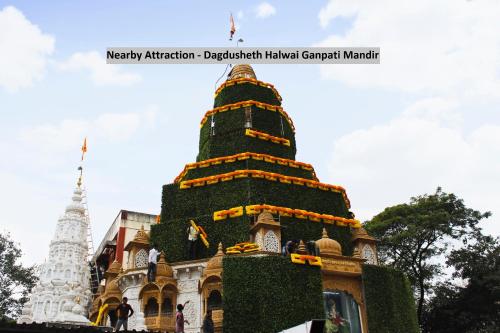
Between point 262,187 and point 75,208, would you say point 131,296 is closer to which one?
point 262,187

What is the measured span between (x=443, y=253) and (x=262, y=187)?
64.5ft

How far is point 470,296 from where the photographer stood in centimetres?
3516

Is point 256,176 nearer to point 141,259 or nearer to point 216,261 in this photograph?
point 216,261

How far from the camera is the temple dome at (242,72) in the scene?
36638 millimetres

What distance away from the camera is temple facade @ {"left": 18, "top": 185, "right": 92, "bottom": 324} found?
36.5 metres

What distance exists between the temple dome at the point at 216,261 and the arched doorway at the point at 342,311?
16.8 ft

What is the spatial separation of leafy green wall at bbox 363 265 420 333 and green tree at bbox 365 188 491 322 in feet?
46.3

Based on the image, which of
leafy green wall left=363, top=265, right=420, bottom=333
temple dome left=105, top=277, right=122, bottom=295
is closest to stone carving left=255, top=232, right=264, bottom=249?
leafy green wall left=363, top=265, right=420, bottom=333

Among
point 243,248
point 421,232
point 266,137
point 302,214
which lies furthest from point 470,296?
point 243,248

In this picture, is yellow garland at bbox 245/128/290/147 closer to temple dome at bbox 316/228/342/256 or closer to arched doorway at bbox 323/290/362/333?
temple dome at bbox 316/228/342/256

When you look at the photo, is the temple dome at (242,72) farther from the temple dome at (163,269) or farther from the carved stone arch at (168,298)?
the carved stone arch at (168,298)

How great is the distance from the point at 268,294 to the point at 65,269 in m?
25.5

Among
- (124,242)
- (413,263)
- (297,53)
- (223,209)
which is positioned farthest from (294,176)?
(124,242)

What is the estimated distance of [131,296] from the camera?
78.2 feet
